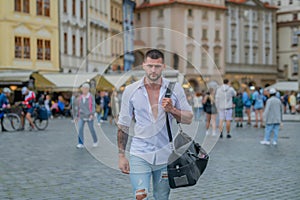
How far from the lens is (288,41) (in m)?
87.4

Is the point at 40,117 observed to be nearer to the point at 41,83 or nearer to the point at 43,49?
the point at 41,83

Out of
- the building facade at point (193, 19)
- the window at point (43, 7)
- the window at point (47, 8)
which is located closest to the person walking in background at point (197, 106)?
the window at point (43, 7)

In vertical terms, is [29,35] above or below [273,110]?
above

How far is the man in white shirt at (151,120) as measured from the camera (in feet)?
16.0

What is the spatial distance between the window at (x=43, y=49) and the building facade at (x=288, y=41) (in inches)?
2018

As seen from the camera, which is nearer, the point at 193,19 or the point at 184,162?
the point at 184,162

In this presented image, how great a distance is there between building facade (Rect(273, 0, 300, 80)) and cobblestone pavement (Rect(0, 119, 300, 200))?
246 ft

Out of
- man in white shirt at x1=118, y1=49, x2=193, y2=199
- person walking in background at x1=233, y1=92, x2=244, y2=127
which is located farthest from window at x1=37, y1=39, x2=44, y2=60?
man in white shirt at x1=118, y1=49, x2=193, y2=199

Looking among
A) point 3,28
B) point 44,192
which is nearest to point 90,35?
point 3,28

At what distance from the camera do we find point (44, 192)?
7.69m

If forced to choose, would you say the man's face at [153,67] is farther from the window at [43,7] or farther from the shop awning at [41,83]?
the window at [43,7]

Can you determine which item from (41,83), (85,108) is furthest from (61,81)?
(85,108)

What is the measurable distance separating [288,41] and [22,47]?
2200 inches

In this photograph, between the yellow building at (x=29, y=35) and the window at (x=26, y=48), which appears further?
the window at (x=26, y=48)
